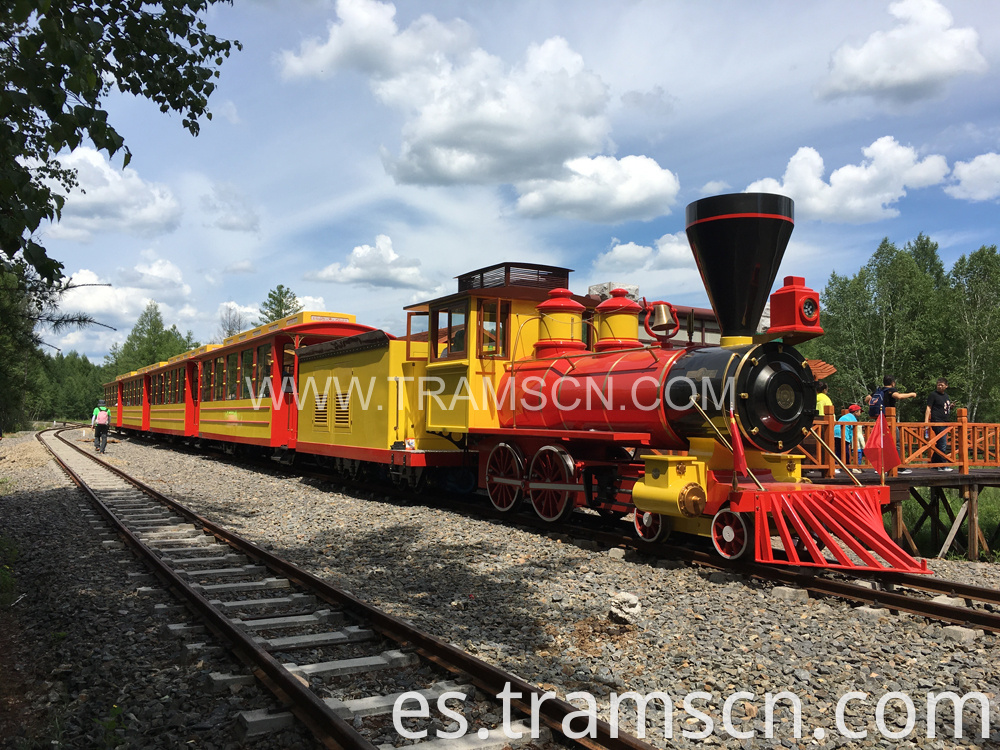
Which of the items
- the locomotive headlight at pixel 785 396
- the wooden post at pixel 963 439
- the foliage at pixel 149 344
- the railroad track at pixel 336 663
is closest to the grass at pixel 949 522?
the wooden post at pixel 963 439

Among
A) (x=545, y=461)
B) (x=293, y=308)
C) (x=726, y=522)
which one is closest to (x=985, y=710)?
(x=726, y=522)

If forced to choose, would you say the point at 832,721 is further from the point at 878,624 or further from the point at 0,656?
the point at 0,656

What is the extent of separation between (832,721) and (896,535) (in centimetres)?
831

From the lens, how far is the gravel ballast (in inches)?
140

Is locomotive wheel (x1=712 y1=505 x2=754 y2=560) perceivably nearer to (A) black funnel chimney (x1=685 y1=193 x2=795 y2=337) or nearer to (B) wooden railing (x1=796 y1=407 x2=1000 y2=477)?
(A) black funnel chimney (x1=685 y1=193 x2=795 y2=337)

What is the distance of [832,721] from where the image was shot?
11.5 ft

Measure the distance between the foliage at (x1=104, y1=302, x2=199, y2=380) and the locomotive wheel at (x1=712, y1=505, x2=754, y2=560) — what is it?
72.0 m

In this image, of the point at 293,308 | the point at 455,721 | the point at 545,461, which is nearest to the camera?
the point at 455,721

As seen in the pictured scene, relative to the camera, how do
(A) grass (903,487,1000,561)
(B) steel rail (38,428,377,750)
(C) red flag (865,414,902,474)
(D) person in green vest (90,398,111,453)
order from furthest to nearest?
(D) person in green vest (90,398,111,453), (A) grass (903,487,1000,561), (C) red flag (865,414,902,474), (B) steel rail (38,428,377,750)

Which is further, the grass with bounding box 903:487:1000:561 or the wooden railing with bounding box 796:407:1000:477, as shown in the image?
the grass with bounding box 903:487:1000:561

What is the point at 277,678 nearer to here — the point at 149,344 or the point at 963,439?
the point at 963,439

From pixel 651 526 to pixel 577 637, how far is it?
272cm

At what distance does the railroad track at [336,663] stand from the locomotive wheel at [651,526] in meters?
3.35
